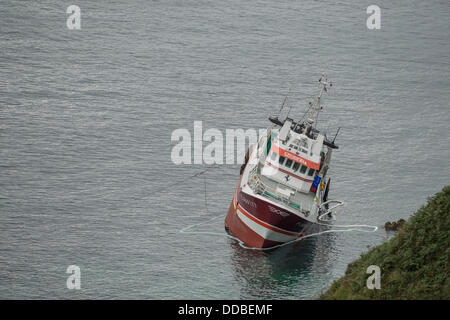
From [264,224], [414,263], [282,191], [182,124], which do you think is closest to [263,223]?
[264,224]

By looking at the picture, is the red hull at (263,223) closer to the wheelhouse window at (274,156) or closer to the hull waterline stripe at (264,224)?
the hull waterline stripe at (264,224)

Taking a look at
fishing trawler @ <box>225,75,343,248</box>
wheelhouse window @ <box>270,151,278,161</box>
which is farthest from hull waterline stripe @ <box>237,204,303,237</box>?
wheelhouse window @ <box>270,151,278,161</box>

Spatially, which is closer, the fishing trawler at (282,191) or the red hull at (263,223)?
the red hull at (263,223)

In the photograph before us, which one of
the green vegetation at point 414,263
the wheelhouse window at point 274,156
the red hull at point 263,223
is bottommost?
the red hull at point 263,223

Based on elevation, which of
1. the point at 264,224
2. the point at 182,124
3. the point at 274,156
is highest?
the point at 182,124

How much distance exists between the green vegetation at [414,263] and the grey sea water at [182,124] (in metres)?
21.8

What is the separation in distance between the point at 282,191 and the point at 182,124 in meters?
43.7

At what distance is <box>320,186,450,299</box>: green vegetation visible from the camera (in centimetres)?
4656

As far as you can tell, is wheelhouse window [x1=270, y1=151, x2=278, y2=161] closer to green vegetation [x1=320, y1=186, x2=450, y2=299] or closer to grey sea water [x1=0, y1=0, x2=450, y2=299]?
grey sea water [x1=0, y1=0, x2=450, y2=299]

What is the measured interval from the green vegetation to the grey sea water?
2179 cm

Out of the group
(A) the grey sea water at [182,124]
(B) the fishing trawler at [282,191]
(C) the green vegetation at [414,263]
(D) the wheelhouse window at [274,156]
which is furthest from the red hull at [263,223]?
(C) the green vegetation at [414,263]

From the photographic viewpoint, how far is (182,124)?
399 feet

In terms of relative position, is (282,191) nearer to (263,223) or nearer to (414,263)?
(263,223)

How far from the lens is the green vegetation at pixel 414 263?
153ft
